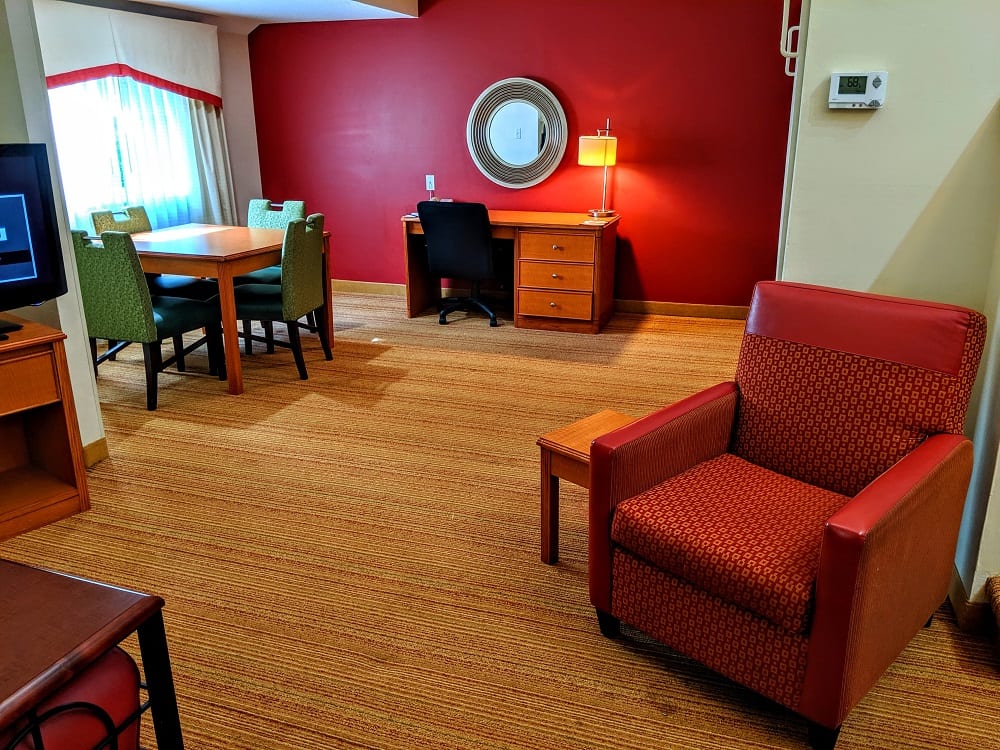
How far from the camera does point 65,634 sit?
1189 millimetres

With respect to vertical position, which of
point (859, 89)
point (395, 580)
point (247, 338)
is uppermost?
point (859, 89)

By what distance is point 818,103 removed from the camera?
223cm

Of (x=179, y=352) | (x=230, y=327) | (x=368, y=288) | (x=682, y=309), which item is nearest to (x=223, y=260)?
(x=230, y=327)

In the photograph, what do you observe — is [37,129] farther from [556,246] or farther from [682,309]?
[682,309]

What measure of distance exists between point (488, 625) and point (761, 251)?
12.6 ft

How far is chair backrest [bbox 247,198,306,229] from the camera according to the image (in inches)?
198

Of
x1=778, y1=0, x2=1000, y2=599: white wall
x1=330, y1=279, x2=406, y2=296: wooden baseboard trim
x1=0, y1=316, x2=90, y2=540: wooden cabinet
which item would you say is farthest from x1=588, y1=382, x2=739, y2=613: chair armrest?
x1=330, y1=279, x2=406, y2=296: wooden baseboard trim

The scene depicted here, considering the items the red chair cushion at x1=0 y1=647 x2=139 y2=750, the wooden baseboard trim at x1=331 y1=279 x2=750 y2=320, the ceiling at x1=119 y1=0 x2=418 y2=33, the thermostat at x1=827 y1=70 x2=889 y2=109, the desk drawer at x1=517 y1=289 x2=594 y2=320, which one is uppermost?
the ceiling at x1=119 y1=0 x2=418 y2=33

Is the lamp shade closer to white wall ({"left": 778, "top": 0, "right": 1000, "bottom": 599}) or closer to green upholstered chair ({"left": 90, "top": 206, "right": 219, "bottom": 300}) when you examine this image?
green upholstered chair ({"left": 90, "top": 206, "right": 219, "bottom": 300})

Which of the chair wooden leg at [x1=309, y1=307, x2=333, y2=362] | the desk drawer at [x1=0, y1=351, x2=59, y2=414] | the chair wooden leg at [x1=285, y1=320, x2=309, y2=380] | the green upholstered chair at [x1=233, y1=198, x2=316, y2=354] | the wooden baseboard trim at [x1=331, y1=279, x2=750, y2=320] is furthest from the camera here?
the wooden baseboard trim at [x1=331, y1=279, x2=750, y2=320]

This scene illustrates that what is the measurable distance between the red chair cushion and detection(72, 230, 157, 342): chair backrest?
2573 mm

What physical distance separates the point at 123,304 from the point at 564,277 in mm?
2610

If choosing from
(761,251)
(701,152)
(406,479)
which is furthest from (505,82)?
(406,479)

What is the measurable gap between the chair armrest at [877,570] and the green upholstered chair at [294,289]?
3046mm
